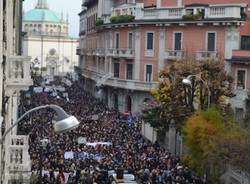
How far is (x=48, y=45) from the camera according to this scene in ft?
610

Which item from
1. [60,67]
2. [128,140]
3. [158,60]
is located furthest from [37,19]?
[128,140]

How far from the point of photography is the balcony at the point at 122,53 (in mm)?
59281

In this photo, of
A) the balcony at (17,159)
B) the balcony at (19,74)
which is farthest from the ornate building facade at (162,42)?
the balcony at (19,74)

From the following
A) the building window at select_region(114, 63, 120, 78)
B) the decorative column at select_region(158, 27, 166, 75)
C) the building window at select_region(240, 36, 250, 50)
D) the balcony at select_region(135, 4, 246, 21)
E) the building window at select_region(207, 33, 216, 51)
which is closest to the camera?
the building window at select_region(240, 36, 250, 50)

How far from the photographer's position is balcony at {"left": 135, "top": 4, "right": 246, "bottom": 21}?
49312 mm

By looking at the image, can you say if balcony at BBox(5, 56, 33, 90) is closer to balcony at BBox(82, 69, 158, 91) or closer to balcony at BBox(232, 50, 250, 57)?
balcony at BBox(232, 50, 250, 57)

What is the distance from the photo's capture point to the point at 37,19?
7771 inches

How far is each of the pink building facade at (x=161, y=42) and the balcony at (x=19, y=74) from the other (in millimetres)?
24975

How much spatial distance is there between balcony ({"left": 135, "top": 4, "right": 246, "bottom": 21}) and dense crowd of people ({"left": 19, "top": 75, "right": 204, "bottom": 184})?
348 inches

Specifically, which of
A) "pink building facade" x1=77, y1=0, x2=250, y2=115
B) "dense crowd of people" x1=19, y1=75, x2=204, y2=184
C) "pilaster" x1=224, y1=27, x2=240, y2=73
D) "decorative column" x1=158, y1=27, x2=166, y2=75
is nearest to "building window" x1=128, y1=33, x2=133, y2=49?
"pink building facade" x1=77, y1=0, x2=250, y2=115

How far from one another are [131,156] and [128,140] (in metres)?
6.73

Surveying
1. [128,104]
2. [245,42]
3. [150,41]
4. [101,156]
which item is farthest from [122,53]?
[101,156]

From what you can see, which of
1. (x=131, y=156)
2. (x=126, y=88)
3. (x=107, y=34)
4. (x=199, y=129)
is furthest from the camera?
(x=107, y=34)

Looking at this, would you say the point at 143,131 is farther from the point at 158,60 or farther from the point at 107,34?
the point at 107,34
